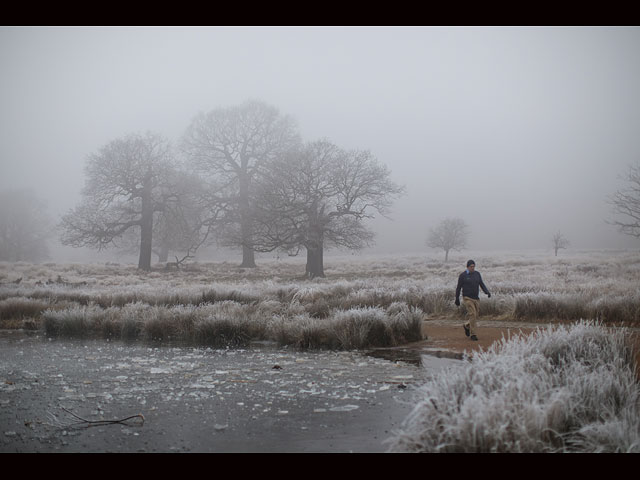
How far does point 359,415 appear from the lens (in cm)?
535

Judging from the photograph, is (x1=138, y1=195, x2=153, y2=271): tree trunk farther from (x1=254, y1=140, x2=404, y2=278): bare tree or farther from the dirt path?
the dirt path

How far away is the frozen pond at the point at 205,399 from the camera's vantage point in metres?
4.72

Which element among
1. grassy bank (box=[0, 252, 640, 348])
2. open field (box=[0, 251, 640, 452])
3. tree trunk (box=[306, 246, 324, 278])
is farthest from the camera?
tree trunk (box=[306, 246, 324, 278])

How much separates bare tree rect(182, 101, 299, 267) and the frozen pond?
2533cm

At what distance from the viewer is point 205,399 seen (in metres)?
6.07

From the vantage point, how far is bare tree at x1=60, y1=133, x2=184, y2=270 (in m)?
29.2

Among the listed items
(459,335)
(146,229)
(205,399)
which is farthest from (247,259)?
(205,399)

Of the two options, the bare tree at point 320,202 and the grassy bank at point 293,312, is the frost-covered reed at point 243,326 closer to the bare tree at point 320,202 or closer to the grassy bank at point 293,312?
the grassy bank at point 293,312

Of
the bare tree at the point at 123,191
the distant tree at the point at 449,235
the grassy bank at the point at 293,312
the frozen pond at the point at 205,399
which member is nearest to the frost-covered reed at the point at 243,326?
the grassy bank at the point at 293,312

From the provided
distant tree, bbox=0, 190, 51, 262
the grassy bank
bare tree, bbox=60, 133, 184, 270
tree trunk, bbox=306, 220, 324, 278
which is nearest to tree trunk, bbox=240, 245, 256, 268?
bare tree, bbox=60, 133, 184, 270

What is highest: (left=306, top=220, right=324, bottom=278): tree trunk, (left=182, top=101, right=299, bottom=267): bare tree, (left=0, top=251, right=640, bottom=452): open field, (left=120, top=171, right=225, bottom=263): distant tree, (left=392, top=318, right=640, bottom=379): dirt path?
(left=182, top=101, right=299, bottom=267): bare tree

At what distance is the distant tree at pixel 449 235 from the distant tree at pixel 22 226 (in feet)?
118
